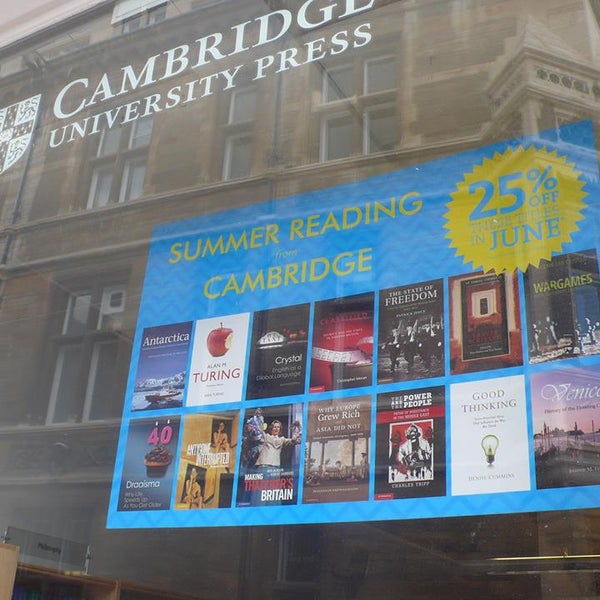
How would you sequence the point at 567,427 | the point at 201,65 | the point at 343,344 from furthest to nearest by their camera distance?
Answer: the point at 201,65
the point at 343,344
the point at 567,427

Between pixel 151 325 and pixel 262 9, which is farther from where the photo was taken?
pixel 262 9

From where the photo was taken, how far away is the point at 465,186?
3.15 m

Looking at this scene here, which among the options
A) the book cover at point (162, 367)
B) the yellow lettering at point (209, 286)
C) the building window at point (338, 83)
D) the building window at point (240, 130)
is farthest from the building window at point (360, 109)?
the book cover at point (162, 367)

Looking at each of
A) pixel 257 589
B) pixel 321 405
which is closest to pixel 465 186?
pixel 321 405

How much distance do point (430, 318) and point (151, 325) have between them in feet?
4.03

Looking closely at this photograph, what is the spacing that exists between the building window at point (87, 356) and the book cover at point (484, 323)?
1.50 meters

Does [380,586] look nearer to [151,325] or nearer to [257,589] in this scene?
[257,589]

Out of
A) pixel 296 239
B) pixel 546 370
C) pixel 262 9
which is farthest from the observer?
pixel 262 9

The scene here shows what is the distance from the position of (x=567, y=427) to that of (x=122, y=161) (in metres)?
2.42

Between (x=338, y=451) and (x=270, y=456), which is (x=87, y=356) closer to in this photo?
(x=270, y=456)

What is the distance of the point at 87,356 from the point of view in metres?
3.83

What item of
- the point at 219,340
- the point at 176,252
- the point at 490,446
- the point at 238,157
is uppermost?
the point at 238,157

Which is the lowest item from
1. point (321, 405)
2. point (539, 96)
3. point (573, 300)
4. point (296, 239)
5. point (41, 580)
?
point (41, 580)

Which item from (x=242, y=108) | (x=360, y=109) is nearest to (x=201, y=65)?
(x=242, y=108)
